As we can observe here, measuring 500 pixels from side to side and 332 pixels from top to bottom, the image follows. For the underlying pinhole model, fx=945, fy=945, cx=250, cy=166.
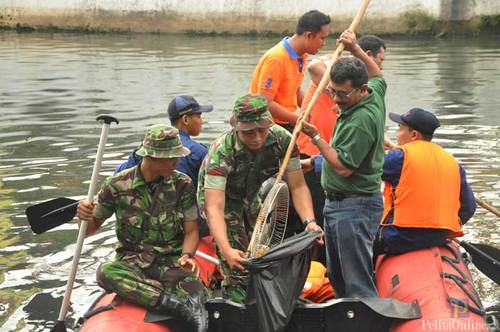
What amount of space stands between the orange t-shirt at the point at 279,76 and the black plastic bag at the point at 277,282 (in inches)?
106

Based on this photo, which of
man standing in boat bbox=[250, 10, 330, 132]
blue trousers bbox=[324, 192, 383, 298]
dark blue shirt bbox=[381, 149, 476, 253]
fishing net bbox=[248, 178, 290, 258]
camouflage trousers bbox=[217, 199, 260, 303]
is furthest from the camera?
man standing in boat bbox=[250, 10, 330, 132]

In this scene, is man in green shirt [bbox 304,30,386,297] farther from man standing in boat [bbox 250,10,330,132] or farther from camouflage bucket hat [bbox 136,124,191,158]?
man standing in boat [bbox 250,10,330,132]

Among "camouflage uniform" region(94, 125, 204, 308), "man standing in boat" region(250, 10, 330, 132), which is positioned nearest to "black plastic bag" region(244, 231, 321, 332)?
"camouflage uniform" region(94, 125, 204, 308)

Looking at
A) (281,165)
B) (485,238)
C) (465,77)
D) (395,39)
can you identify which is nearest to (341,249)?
(281,165)

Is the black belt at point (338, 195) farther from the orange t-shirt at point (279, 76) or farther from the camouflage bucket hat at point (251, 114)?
the orange t-shirt at point (279, 76)

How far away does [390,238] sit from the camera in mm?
7387

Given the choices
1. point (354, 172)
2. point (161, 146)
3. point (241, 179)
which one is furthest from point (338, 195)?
point (161, 146)

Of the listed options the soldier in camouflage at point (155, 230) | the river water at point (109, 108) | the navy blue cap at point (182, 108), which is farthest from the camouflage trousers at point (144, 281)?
the river water at point (109, 108)

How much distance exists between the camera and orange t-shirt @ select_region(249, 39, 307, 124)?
870 centimetres

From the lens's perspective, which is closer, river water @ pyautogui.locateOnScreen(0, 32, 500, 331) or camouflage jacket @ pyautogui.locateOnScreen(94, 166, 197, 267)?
camouflage jacket @ pyautogui.locateOnScreen(94, 166, 197, 267)

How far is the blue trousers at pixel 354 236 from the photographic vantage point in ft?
21.2

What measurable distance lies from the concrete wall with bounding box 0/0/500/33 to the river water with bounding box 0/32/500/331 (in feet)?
2.69

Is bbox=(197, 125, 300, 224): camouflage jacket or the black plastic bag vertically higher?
bbox=(197, 125, 300, 224): camouflage jacket

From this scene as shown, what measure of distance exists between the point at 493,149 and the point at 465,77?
9640mm
